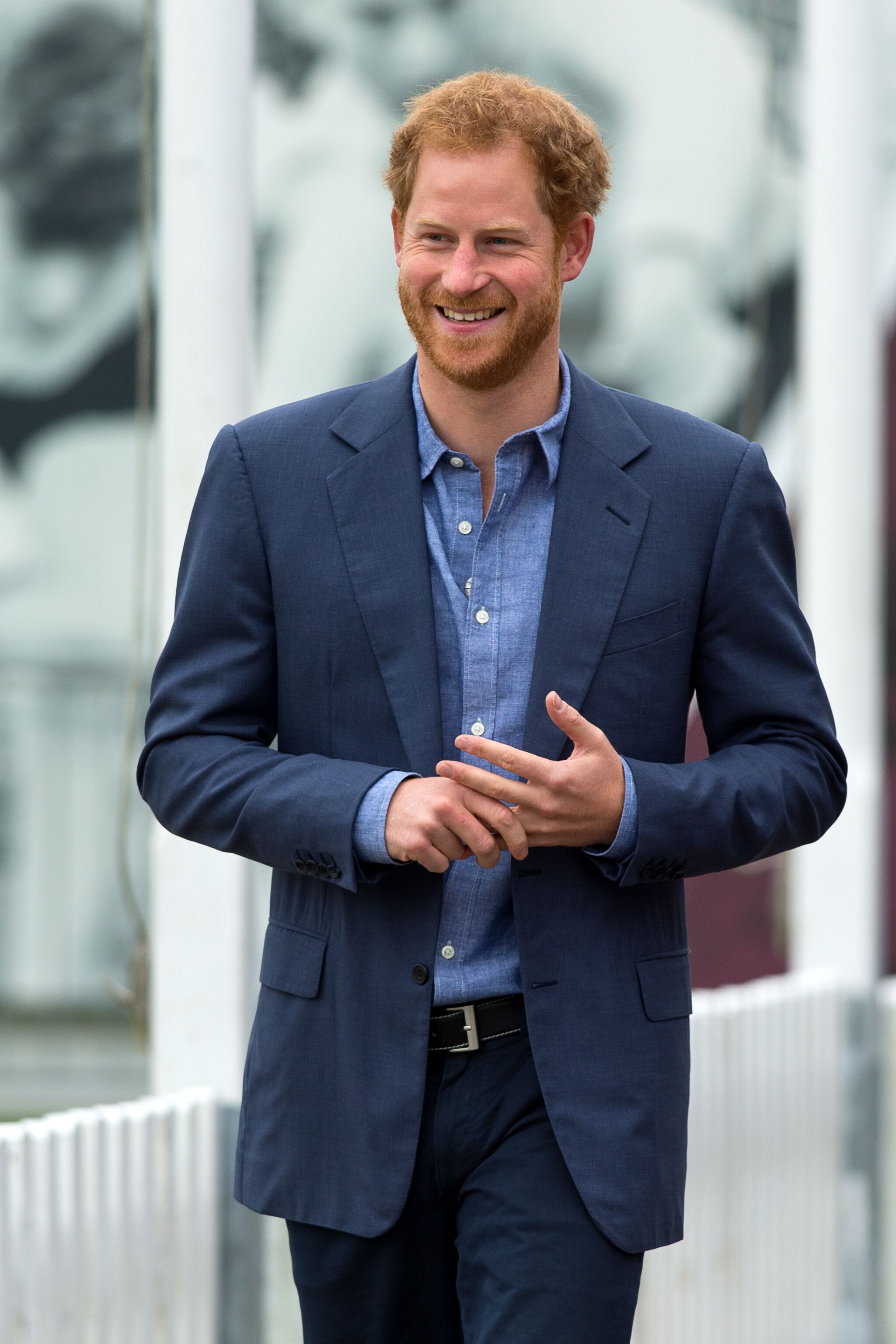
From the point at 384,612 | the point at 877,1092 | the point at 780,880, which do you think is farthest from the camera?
the point at 780,880

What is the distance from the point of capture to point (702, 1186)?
133 inches

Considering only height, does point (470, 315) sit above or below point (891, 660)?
below

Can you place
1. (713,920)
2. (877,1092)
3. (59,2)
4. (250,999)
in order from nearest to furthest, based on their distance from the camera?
1. (250,999)
2. (877,1092)
3. (713,920)
4. (59,2)

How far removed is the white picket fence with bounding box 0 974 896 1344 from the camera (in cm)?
244

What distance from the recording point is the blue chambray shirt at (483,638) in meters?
1.91

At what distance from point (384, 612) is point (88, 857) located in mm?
6043

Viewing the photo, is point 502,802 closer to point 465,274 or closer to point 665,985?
point 665,985

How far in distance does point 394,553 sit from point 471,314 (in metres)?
0.26

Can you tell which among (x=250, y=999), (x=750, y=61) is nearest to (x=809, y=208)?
(x=250, y=999)

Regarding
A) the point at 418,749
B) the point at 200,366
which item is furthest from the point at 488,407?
the point at 200,366

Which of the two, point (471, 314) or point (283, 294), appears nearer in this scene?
point (471, 314)

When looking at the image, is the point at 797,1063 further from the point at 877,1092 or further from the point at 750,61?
the point at 750,61

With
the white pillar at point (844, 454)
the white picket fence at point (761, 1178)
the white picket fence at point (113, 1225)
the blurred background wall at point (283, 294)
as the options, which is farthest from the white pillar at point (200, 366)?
the blurred background wall at point (283, 294)

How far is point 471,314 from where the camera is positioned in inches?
72.9
